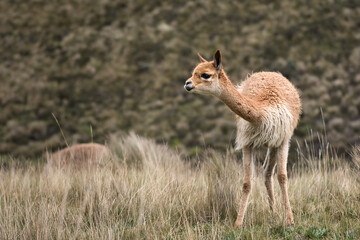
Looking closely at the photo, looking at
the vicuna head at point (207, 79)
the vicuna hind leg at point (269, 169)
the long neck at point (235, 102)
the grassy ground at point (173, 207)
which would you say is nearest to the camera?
the grassy ground at point (173, 207)

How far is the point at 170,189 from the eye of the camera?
5312 mm

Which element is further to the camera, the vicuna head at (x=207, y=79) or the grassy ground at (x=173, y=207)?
the vicuna head at (x=207, y=79)

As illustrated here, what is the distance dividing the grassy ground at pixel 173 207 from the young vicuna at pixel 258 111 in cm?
29

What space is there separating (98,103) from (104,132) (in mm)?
2079

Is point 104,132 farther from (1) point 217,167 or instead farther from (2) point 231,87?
(2) point 231,87

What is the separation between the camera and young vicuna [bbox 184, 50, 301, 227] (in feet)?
14.4

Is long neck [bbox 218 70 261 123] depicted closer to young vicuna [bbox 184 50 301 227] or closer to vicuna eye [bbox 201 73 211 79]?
young vicuna [bbox 184 50 301 227]

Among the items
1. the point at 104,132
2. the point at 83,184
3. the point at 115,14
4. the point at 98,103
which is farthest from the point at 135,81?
the point at 83,184

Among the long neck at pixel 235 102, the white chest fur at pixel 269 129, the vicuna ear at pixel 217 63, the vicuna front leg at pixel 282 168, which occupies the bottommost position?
the vicuna front leg at pixel 282 168

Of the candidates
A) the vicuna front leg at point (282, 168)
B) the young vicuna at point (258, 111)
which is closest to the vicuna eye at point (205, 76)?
the young vicuna at point (258, 111)

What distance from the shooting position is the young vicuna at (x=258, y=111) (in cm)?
439

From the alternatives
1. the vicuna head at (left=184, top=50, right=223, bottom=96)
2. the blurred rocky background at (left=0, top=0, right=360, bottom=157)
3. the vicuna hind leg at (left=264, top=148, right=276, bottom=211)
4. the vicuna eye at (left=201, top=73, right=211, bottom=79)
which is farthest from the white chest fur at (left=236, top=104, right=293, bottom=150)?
the blurred rocky background at (left=0, top=0, right=360, bottom=157)

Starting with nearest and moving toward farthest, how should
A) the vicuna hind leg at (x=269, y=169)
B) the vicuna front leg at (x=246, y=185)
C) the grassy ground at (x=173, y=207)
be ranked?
the grassy ground at (x=173, y=207)
the vicuna front leg at (x=246, y=185)
the vicuna hind leg at (x=269, y=169)

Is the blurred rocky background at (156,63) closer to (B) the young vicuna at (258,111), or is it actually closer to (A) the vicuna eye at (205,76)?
(B) the young vicuna at (258,111)
